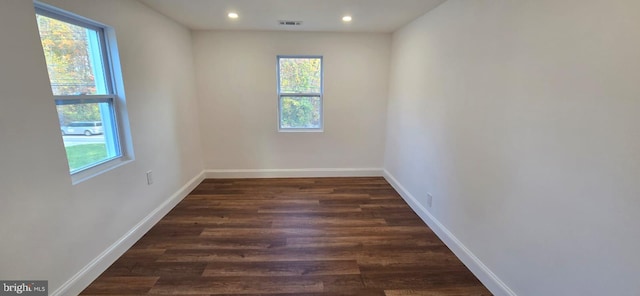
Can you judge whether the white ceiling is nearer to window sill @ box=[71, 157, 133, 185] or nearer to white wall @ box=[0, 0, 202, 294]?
white wall @ box=[0, 0, 202, 294]

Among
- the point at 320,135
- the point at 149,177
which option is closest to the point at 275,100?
the point at 320,135

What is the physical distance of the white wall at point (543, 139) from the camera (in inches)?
44.4

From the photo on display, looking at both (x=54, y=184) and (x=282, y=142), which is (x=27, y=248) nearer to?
(x=54, y=184)

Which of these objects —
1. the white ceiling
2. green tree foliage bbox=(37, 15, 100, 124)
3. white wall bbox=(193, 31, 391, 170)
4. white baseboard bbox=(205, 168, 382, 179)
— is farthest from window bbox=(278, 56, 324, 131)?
green tree foliage bbox=(37, 15, 100, 124)

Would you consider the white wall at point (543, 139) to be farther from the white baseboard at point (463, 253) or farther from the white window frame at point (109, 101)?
the white window frame at point (109, 101)

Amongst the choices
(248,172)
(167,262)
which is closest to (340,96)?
(248,172)

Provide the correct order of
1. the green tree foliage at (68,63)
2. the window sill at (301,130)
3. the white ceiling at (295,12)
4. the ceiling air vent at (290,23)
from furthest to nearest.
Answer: the window sill at (301,130)
the ceiling air vent at (290,23)
the white ceiling at (295,12)
the green tree foliage at (68,63)

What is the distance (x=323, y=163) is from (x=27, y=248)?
11.0ft

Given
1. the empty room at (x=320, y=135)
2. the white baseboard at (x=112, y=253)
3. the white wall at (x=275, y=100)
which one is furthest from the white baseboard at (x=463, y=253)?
the white baseboard at (x=112, y=253)

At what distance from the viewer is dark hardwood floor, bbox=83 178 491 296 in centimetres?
192

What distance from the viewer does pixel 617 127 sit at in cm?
113

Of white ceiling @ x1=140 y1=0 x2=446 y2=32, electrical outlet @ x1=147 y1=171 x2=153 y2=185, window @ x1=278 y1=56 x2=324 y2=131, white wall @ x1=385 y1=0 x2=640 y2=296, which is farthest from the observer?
window @ x1=278 y1=56 x2=324 y2=131

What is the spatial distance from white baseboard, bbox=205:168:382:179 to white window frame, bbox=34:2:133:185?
186 cm

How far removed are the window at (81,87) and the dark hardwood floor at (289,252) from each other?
95 centimetres
